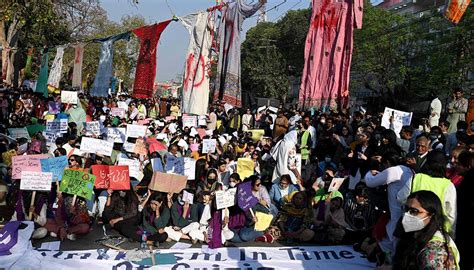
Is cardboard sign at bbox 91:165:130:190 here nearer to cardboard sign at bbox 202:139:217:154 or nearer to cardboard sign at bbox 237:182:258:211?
cardboard sign at bbox 237:182:258:211

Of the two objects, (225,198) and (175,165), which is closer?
(225,198)

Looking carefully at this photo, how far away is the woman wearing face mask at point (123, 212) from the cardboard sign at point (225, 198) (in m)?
1.35

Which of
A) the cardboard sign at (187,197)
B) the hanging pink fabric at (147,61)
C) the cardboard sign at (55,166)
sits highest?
Answer: the hanging pink fabric at (147,61)

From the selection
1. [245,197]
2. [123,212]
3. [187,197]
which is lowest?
[123,212]

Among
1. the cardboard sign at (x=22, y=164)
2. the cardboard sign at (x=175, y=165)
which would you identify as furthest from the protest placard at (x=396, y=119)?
the cardboard sign at (x=22, y=164)

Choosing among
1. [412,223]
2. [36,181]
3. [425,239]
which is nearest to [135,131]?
[36,181]

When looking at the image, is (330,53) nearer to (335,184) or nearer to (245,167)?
(245,167)

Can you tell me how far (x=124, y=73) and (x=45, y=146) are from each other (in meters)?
38.2

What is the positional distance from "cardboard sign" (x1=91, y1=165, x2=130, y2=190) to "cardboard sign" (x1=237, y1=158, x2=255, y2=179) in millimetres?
2372

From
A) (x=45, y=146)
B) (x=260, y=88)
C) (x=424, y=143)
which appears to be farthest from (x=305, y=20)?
A: (x=424, y=143)

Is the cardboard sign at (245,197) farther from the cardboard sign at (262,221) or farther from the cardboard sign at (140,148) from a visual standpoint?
the cardboard sign at (140,148)

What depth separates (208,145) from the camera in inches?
428

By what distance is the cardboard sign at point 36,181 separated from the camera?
7164mm

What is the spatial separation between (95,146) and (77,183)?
1575mm
